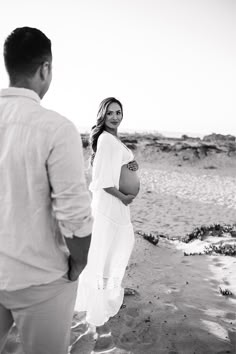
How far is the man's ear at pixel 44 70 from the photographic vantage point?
1581 millimetres

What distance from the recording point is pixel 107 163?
135 inches

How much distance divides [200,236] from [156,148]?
17.5 metres

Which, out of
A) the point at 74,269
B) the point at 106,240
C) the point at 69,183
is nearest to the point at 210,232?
the point at 106,240

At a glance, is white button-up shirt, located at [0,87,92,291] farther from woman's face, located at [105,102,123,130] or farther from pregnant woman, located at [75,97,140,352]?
woman's face, located at [105,102,123,130]

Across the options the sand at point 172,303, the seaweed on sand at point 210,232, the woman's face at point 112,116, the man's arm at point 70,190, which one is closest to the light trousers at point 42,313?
the man's arm at point 70,190

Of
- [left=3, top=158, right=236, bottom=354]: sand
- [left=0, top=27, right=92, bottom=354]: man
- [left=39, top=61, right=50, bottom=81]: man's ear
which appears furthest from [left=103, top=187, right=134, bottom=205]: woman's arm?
[left=39, top=61, right=50, bottom=81]: man's ear

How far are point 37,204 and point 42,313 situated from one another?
51 cm

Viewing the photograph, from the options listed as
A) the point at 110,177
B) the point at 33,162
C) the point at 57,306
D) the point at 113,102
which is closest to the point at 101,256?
the point at 110,177

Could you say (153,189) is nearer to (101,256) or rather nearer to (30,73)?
(101,256)

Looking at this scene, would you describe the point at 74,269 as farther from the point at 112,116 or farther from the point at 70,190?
the point at 112,116

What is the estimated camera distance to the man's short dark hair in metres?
1.54

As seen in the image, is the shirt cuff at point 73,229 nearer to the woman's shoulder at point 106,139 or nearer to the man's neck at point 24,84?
the man's neck at point 24,84

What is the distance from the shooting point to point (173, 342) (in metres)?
3.38

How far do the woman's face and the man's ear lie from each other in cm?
208
